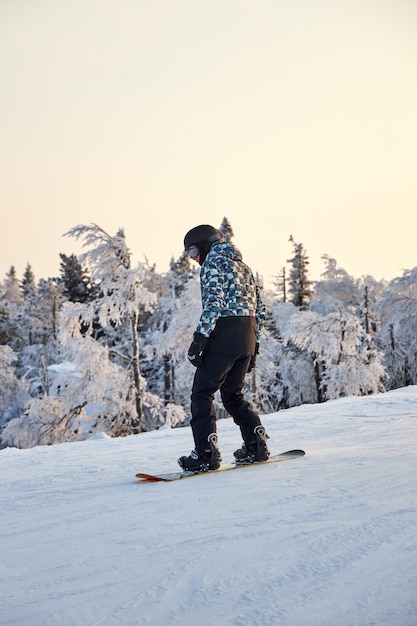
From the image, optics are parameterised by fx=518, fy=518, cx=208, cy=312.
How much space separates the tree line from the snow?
12.3m

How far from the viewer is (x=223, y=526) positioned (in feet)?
7.44

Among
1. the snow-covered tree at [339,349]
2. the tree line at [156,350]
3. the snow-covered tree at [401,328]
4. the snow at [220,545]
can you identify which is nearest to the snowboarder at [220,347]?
the snow at [220,545]

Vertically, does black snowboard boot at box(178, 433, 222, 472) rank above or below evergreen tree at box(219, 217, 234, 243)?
below

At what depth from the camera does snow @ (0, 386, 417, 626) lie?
5.13ft

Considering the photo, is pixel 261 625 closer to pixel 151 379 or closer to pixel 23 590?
pixel 23 590

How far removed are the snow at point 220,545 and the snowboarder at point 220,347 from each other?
1.02 feet

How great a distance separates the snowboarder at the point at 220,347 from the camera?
3666mm

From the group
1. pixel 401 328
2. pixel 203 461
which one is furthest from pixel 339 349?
pixel 203 461

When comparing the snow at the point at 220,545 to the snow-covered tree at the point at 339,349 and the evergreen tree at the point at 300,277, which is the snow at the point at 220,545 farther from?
the evergreen tree at the point at 300,277

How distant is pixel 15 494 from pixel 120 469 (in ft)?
2.94

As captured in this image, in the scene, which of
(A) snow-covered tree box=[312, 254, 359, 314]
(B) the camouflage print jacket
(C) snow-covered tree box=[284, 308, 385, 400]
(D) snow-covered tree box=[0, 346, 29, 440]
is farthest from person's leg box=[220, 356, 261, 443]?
(A) snow-covered tree box=[312, 254, 359, 314]

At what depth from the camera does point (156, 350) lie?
22.0 metres

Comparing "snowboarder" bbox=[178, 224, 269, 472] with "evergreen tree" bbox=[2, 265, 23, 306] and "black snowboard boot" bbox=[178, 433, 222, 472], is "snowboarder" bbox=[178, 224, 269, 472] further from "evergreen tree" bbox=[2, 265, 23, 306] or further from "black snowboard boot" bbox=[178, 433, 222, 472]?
"evergreen tree" bbox=[2, 265, 23, 306]

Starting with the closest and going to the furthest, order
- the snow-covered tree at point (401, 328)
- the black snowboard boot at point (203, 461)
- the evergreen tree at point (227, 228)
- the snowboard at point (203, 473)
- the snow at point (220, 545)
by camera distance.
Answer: the snow at point (220, 545), the snowboard at point (203, 473), the black snowboard boot at point (203, 461), the snow-covered tree at point (401, 328), the evergreen tree at point (227, 228)
